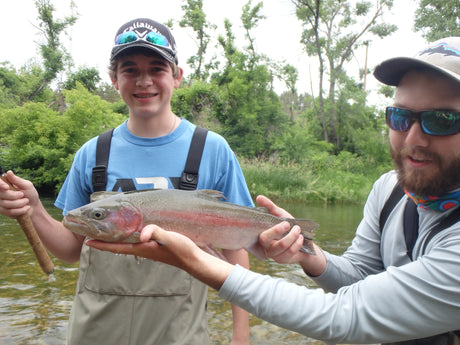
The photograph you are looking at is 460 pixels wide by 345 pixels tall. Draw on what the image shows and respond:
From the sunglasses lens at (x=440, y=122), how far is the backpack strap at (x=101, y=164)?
1.90 m

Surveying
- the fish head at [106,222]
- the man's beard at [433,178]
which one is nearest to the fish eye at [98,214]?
the fish head at [106,222]

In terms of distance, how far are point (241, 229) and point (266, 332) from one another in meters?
3.00

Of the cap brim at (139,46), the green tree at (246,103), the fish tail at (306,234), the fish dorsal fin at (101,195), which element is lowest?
the fish tail at (306,234)

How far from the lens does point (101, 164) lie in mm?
2346

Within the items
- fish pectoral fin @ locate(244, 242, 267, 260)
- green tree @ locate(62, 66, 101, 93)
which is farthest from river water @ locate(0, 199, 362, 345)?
green tree @ locate(62, 66, 101, 93)

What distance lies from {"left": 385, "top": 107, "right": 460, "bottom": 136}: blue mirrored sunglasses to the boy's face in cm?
143

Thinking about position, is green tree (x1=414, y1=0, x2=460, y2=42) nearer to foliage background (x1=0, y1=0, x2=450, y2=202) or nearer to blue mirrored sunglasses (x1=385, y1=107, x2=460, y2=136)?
foliage background (x1=0, y1=0, x2=450, y2=202)

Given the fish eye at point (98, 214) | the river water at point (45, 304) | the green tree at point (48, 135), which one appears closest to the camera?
the fish eye at point (98, 214)

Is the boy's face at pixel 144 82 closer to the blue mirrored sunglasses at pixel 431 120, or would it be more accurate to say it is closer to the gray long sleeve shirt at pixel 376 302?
the gray long sleeve shirt at pixel 376 302

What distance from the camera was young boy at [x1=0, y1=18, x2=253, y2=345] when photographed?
211cm

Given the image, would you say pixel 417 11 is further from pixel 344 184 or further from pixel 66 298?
pixel 66 298

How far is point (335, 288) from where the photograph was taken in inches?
92.4

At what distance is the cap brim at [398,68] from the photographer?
66.9 inches

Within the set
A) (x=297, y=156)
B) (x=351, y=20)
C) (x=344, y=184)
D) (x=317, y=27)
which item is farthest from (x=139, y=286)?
(x=351, y=20)
